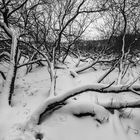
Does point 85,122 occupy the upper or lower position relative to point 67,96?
lower

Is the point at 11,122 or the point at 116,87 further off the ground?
the point at 116,87

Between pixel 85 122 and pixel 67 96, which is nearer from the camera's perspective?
pixel 67 96

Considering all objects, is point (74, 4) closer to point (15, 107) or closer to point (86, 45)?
point (86, 45)

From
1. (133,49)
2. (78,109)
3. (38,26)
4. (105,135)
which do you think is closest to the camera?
(105,135)

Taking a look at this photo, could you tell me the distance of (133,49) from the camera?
36.7ft

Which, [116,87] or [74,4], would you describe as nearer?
[116,87]

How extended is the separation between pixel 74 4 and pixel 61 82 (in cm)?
528

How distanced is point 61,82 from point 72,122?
3.78 meters

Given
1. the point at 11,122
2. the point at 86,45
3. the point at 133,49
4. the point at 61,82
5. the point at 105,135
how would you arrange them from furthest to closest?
the point at 86,45
the point at 133,49
the point at 61,82
the point at 11,122
the point at 105,135

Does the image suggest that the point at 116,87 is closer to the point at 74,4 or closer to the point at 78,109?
the point at 78,109

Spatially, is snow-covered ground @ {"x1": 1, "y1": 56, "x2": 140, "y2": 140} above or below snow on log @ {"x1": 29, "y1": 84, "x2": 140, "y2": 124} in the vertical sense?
below

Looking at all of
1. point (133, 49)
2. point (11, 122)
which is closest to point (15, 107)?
point (11, 122)

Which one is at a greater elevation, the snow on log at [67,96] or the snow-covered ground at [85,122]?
the snow on log at [67,96]

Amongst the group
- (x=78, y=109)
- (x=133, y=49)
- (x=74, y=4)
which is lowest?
(x=78, y=109)
